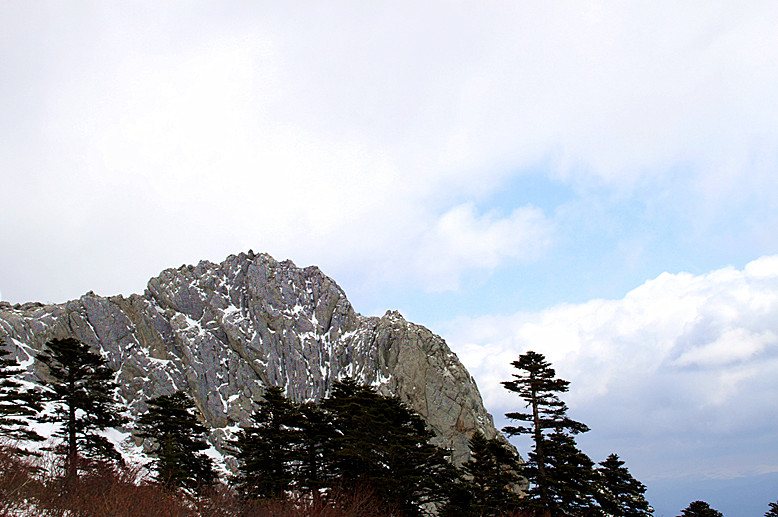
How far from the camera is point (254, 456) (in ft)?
126

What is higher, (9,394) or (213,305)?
(213,305)

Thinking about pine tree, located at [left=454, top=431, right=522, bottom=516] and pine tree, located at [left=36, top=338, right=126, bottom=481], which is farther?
pine tree, located at [left=36, top=338, right=126, bottom=481]

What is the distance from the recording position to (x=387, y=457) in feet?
103

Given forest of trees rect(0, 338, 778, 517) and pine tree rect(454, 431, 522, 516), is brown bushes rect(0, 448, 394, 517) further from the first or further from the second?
pine tree rect(454, 431, 522, 516)

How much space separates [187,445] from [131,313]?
368 feet

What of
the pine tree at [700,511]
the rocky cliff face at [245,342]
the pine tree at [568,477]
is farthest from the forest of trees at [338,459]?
the rocky cliff face at [245,342]

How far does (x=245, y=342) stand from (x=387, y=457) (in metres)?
111

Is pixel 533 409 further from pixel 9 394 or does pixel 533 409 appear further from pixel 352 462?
pixel 9 394

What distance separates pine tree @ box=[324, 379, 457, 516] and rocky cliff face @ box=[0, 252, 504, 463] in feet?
277

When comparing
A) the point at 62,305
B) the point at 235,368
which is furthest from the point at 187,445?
the point at 62,305

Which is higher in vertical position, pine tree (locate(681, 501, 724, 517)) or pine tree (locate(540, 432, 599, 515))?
pine tree (locate(540, 432, 599, 515))

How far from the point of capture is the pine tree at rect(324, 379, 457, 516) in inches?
1187

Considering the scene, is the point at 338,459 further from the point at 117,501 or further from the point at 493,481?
the point at 117,501

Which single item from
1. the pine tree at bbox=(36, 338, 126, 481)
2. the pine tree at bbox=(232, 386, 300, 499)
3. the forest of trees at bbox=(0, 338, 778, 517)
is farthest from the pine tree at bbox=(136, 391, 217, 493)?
the pine tree at bbox=(36, 338, 126, 481)
